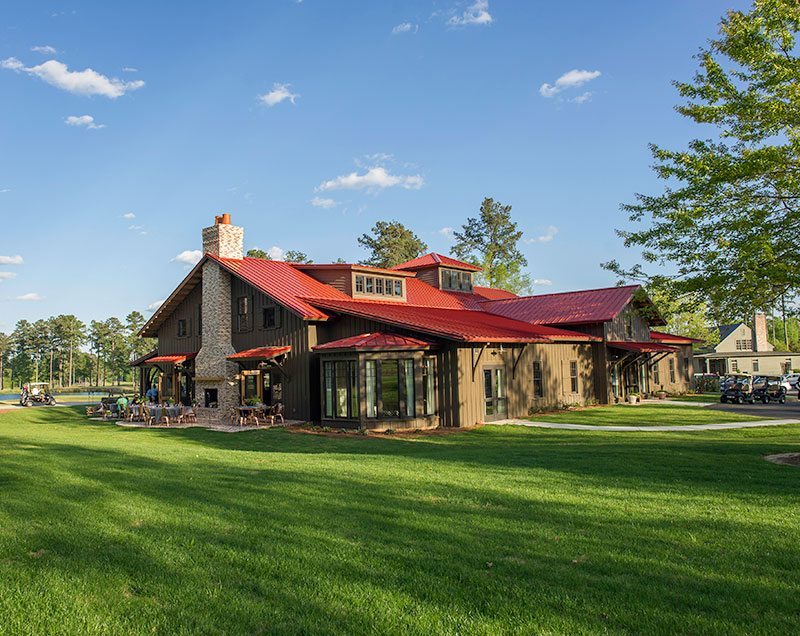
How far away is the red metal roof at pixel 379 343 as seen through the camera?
18906 millimetres

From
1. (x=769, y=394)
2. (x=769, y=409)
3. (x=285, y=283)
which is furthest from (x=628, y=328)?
(x=285, y=283)

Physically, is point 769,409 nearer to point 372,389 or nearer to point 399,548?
point 372,389

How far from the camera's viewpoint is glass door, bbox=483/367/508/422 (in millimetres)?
21422

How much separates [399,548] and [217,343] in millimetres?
21236

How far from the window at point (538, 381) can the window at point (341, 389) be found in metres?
8.47

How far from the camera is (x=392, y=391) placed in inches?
768

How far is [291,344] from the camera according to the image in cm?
2248

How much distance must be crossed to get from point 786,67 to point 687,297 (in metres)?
4.39

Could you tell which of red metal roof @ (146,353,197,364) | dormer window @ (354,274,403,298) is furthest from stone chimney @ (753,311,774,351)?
red metal roof @ (146,353,197,364)

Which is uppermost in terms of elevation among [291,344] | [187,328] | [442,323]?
[187,328]

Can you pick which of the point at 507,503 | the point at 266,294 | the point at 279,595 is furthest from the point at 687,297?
the point at 266,294

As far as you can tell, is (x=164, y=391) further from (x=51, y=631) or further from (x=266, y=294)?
(x=51, y=631)

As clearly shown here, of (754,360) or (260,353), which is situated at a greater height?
(260,353)

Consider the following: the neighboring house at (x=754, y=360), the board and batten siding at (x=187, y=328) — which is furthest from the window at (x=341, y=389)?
the neighboring house at (x=754, y=360)
